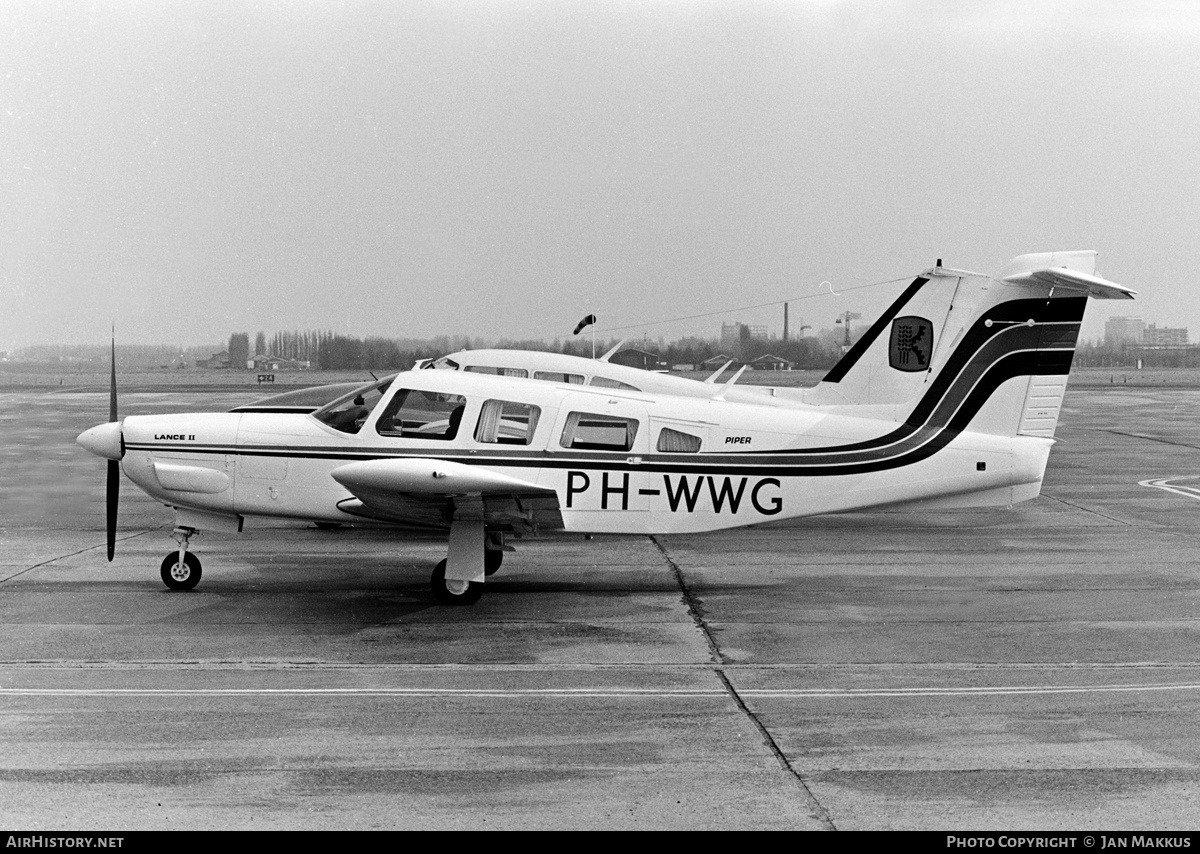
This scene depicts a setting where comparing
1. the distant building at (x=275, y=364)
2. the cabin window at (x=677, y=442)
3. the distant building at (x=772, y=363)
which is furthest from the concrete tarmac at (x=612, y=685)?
the distant building at (x=275, y=364)

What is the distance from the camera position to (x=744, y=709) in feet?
27.0

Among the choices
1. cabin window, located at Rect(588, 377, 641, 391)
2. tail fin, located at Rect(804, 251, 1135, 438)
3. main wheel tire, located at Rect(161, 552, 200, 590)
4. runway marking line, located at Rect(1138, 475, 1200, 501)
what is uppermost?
tail fin, located at Rect(804, 251, 1135, 438)

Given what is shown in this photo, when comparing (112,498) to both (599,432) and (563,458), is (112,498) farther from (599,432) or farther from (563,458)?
(599,432)

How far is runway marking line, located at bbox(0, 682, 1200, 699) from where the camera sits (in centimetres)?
849

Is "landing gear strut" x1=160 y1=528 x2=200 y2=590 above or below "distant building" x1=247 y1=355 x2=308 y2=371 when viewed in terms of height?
above

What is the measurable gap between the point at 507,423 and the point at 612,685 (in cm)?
381

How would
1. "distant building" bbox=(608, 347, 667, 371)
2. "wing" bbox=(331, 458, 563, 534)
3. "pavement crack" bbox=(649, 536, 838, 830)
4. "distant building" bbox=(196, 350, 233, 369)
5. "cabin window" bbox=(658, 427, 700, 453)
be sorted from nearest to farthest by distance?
"pavement crack" bbox=(649, 536, 838, 830), "wing" bbox=(331, 458, 563, 534), "cabin window" bbox=(658, 427, 700, 453), "distant building" bbox=(608, 347, 667, 371), "distant building" bbox=(196, 350, 233, 369)

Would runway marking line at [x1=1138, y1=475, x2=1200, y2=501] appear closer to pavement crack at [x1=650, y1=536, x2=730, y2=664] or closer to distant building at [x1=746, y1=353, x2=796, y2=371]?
pavement crack at [x1=650, y1=536, x2=730, y2=664]

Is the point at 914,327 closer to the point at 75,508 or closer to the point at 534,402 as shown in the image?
the point at 534,402

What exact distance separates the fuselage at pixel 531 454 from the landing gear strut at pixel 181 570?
32cm

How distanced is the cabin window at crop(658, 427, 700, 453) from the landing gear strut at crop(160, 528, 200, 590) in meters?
4.90

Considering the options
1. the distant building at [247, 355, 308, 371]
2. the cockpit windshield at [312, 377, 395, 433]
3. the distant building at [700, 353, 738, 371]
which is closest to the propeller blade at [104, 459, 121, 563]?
the cockpit windshield at [312, 377, 395, 433]

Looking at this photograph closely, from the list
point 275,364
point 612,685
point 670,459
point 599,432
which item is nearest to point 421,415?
point 599,432
